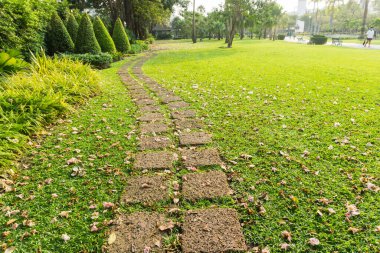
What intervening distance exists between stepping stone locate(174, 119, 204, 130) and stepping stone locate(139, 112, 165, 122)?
0.40 metres

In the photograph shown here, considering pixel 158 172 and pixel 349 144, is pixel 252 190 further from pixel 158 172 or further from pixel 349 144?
pixel 349 144

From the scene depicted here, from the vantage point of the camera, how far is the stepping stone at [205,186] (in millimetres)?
2574

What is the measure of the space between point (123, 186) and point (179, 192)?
67 cm

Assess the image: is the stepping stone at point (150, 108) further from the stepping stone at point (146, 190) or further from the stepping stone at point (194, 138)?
the stepping stone at point (146, 190)

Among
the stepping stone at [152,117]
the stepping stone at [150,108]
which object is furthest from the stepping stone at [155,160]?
the stepping stone at [150,108]

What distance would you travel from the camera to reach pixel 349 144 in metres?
3.53

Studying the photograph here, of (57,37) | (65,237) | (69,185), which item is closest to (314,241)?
(65,237)

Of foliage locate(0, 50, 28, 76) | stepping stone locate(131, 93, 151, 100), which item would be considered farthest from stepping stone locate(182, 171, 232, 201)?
foliage locate(0, 50, 28, 76)

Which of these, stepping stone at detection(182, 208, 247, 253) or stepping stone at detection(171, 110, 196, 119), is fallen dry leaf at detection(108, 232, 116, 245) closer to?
stepping stone at detection(182, 208, 247, 253)

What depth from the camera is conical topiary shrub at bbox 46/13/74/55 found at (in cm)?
1106

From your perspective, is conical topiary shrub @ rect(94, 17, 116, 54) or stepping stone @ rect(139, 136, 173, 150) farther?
conical topiary shrub @ rect(94, 17, 116, 54)

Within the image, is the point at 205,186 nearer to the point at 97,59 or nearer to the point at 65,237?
the point at 65,237

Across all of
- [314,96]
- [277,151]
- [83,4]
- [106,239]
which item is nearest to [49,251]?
[106,239]

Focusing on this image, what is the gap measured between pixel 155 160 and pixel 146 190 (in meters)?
0.64
